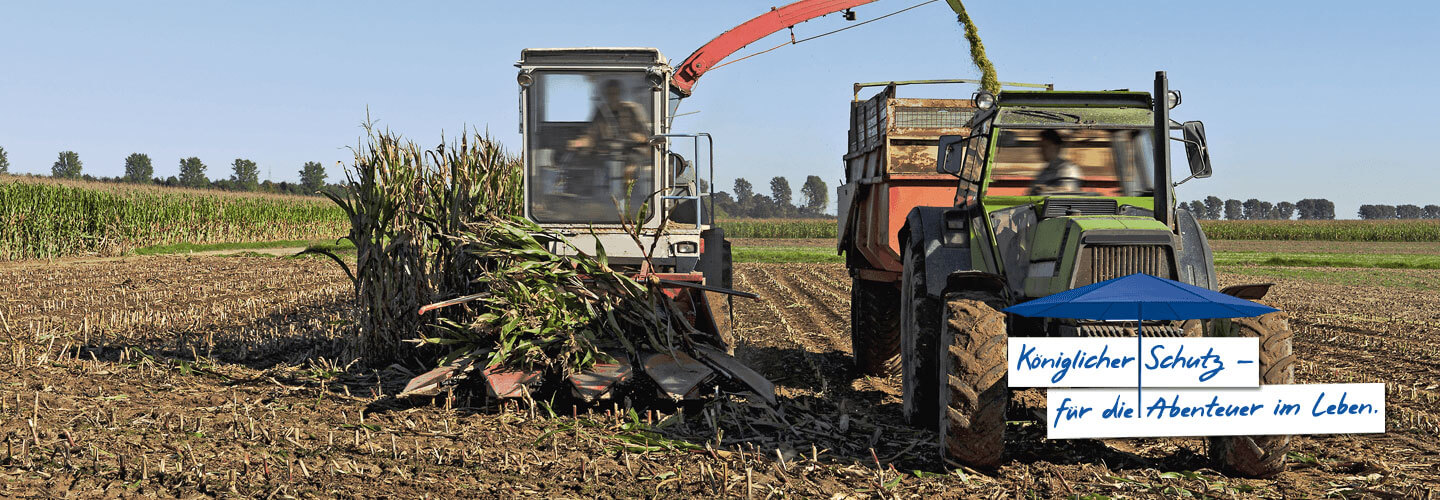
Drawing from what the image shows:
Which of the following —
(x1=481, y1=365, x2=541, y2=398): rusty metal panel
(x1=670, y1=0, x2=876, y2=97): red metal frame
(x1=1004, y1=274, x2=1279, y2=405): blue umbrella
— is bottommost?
(x1=481, y1=365, x2=541, y2=398): rusty metal panel

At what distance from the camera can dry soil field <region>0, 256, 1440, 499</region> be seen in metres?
4.83

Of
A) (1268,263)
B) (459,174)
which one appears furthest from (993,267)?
(1268,263)

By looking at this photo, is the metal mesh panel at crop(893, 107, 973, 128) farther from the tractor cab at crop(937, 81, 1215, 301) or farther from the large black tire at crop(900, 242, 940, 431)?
the large black tire at crop(900, 242, 940, 431)

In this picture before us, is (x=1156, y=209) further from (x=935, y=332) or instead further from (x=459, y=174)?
(x=459, y=174)

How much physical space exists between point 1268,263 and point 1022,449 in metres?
31.2

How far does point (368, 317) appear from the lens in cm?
829

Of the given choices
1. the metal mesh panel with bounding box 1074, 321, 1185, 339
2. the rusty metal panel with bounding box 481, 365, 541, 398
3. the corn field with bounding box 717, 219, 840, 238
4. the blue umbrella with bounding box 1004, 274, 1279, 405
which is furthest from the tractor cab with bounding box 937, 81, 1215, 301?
the corn field with bounding box 717, 219, 840, 238

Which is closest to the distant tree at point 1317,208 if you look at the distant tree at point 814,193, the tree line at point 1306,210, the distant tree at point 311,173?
the tree line at point 1306,210

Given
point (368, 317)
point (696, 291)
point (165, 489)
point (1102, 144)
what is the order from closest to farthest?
point (165, 489) < point (1102, 144) < point (696, 291) < point (368, 317)

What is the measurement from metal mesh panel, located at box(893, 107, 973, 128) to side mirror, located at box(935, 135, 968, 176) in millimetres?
1996

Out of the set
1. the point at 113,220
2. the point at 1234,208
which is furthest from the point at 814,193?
the point at 113,220

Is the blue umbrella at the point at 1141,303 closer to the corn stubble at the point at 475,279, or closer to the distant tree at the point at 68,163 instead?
the corn stubble at the point at 475,279

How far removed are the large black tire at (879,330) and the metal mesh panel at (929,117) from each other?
1.45 m

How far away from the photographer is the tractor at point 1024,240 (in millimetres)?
4852
